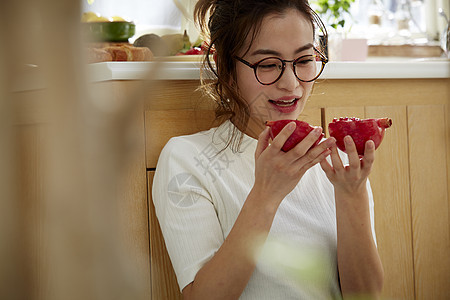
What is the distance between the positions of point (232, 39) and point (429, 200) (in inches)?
29.7

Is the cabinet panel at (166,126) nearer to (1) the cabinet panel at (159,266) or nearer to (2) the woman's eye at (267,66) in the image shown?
(1) the cabinet panel at (159,266)

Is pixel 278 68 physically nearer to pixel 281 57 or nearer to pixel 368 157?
pixel 281 57

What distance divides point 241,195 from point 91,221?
33.8 inches

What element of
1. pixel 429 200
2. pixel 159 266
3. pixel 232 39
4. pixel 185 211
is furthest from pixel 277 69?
pixel 429 200

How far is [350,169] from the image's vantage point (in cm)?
101

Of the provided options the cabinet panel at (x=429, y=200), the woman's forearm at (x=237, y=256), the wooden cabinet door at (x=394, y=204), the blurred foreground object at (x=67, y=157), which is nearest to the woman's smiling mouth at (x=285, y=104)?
the woman's forearm at (x=237, y=256)

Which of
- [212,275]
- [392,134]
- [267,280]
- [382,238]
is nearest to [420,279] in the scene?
[382,238]

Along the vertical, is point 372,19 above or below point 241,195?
above

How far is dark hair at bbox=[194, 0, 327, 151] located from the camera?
112 centimetres

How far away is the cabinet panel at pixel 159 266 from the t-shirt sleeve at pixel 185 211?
0.06 m

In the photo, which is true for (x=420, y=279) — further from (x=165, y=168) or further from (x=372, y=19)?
(x=372, y=19)

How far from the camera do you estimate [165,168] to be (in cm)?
105

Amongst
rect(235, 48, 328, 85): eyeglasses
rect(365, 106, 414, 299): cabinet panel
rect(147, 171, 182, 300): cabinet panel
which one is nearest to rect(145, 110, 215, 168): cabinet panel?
rect(147, 171, 182, 300): cabinet panel

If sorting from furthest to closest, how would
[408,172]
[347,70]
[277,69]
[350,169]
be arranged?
[408,172] → [347,70] → [277,69] → [350,169]
